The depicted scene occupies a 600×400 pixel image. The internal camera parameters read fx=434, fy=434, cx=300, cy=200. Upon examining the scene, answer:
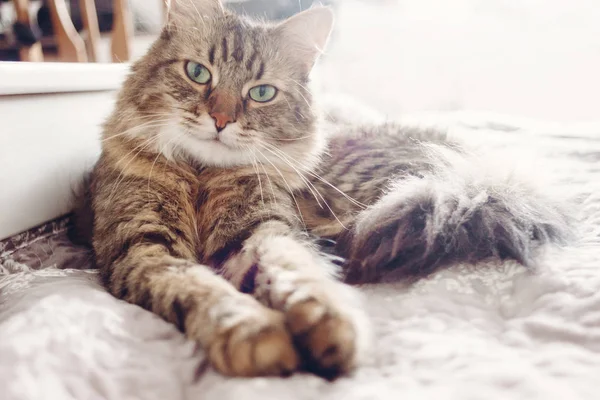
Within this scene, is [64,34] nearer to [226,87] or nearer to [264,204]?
[226,87]

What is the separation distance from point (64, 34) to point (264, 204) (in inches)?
53.1

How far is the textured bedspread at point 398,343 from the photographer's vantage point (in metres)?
0.56

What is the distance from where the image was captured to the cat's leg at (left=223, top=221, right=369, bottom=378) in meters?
0.60

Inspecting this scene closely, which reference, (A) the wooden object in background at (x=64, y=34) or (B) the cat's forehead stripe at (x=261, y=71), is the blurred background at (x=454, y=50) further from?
(B) the cat's forehead stripe at (x=261, y=71)

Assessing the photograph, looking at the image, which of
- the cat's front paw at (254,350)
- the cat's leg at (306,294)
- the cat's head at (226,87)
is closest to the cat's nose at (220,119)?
the cat's head at (226,87)

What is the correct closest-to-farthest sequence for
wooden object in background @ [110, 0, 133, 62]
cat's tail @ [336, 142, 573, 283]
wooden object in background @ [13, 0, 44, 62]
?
cat's tail @ [336, 142, 573, 283] < wooden object in background @ [13, 0, 44, 62] < wooden object in background @ [110, 0, 133, 62]

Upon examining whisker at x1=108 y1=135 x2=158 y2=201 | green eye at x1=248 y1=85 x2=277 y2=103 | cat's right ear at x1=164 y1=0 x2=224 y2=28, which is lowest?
whisker at x1=108 y1=135 x2=158 y2=201

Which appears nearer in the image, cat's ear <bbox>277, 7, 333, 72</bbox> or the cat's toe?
the cat's toe

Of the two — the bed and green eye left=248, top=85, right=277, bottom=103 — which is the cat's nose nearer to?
green eye left=248, top=85, right=277, bottom=103

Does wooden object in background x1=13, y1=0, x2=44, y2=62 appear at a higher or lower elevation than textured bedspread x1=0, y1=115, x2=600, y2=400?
higher

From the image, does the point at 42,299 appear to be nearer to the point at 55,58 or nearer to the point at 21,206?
the point at 21,206

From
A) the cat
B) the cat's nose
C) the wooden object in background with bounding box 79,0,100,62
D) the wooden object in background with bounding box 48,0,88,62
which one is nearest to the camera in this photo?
the cat

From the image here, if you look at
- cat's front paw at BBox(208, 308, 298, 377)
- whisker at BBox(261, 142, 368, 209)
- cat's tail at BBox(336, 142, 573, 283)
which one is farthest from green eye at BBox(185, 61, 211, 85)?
cat's front paw at BBox(208, 308, 298, 377)

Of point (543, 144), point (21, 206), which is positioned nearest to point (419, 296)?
point (21, 206)
